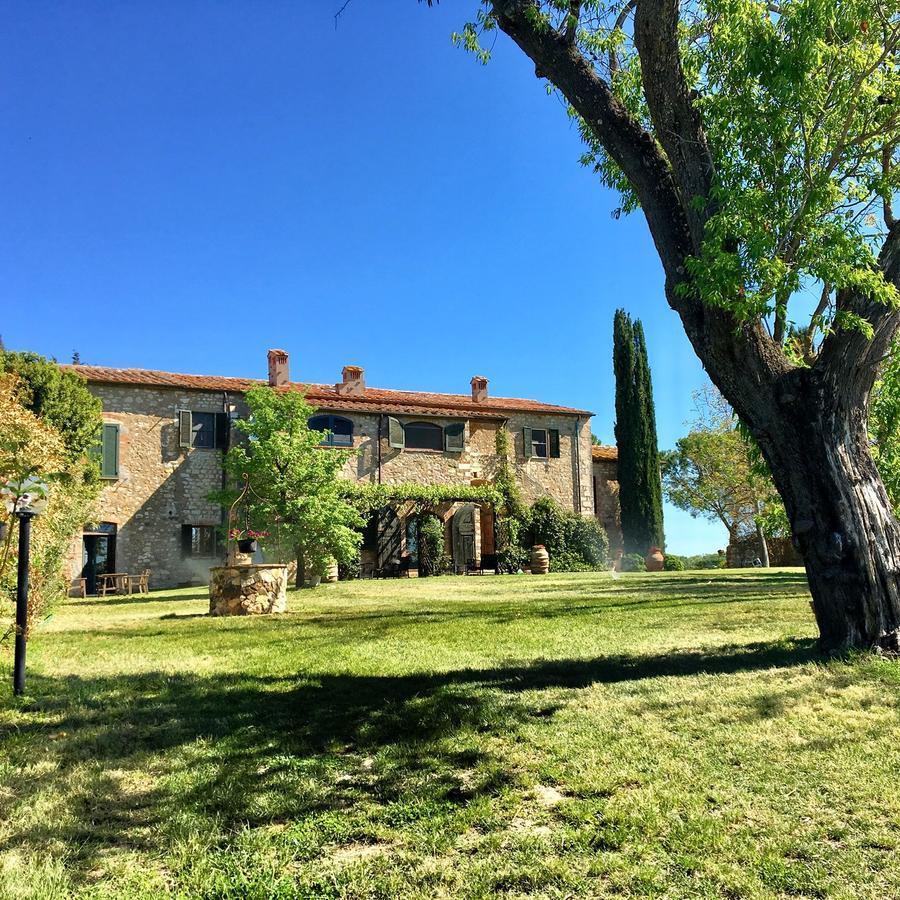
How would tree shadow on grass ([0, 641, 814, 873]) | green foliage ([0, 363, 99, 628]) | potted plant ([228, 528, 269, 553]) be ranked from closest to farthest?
tree shadow on grass ([0, 641, 814, 873]), green foliage ([0, 363, 99, 628]), potted plant ([228, 528, 269, 553])

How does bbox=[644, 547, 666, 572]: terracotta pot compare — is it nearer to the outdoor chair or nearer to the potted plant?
the potted plant

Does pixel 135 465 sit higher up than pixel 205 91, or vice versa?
pixel 205 91

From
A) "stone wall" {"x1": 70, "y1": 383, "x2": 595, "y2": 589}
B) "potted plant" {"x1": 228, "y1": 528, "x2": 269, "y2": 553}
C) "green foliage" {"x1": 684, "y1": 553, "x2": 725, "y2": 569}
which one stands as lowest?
"green foliage" {"x1": 684, "y1": 553, "x2": 725, "y2": 569}

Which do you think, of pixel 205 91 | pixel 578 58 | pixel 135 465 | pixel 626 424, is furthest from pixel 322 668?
pixel 626 424

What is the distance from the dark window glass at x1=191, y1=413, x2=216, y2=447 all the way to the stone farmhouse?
0.03m

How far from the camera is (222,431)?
22.9 meters

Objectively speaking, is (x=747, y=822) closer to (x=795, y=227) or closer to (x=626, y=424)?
(x=795, y=227)

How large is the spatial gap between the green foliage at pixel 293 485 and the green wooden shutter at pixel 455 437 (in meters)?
Answer: 7.05

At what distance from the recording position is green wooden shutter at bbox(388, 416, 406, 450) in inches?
969

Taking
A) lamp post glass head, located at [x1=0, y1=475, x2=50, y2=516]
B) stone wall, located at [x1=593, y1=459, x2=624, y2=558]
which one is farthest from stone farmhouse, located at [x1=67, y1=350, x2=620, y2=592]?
lamp post glass head, located at [x1=0, y1=475, x2=50, y2=516]

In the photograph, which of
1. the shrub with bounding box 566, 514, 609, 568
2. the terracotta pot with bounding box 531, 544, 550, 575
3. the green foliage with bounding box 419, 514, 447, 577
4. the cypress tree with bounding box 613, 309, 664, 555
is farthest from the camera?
the cypress tree with bounding box 613, 309, 664, 555

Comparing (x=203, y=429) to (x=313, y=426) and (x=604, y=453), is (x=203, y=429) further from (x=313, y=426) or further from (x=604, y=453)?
(x=604, y=453)

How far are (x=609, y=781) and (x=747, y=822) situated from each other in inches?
26.2

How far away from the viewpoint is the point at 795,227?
5449 millimetres
